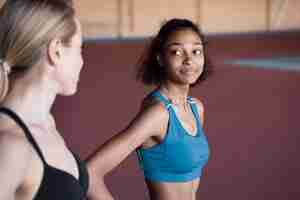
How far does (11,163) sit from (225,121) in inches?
163

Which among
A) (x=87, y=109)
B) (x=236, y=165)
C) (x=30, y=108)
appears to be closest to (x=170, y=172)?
(x=30, y=108)

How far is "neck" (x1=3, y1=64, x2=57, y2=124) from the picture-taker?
0.91m

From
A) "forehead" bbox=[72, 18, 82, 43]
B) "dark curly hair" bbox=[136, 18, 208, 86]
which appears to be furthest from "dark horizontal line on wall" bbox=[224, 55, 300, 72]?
"forehead" bbox=[72, 18, 82, 43]

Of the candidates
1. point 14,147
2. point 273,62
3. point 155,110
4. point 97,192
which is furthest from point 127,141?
point 273,62

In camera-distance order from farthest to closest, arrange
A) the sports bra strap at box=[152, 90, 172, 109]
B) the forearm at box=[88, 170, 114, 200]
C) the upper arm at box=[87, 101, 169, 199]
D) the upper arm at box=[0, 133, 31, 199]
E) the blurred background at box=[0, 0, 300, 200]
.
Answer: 1. the blurred background at box=[0, 0, 300, 200]
2. the sports bra strap at box=[152, 90, 172, 109]
3. the upper arm at box=[87, 101, 169, 199]
4. the forearm at box=[88, 170, 114, 200]
5. the upper arm at box=[0, 133, 31, 199]

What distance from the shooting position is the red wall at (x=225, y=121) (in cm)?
357

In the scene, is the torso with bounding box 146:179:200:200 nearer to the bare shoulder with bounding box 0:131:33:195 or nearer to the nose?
the nose

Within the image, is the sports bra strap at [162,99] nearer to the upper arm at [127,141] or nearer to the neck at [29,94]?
the upper arm at [127,141]

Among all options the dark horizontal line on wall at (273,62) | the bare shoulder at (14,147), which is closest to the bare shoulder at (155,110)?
the bare shoulder at (14,147)

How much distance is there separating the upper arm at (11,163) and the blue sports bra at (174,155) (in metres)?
0.79

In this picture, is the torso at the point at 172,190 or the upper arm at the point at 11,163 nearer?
the upper arm at the point at 11,163

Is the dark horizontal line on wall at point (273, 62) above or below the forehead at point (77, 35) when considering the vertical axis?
below

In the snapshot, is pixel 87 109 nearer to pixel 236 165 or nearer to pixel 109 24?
pixel 236 165

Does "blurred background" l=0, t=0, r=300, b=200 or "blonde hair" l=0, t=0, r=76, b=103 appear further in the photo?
"blurred background" l=0, t=0, r=300, b=200
